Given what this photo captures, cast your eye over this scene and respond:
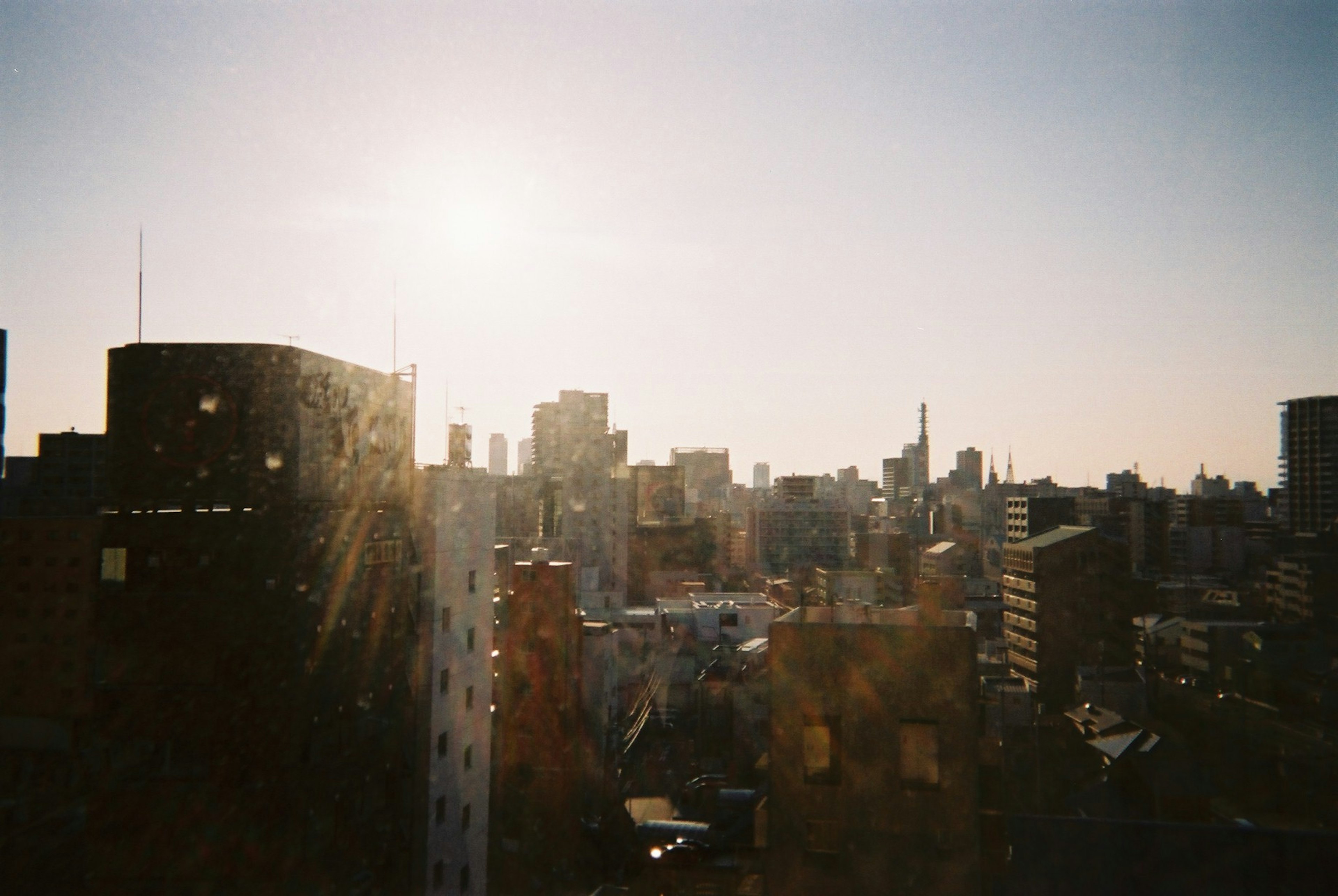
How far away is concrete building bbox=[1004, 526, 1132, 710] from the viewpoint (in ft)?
63.1

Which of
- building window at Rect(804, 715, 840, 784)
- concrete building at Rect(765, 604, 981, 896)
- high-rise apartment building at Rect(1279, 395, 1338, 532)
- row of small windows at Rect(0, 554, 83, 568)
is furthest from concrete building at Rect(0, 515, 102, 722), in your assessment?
high-rise apartment building at Rect(1279, 395, 1338, 532)

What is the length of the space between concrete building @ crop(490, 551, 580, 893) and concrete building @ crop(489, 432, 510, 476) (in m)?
73.3

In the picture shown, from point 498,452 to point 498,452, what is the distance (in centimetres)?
9

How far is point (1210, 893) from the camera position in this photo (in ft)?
17.2

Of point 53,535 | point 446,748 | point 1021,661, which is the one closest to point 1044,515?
point 1021,661

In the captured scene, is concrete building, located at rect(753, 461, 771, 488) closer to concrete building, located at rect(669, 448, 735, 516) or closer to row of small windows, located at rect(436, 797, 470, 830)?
concrete building, located at rect(669, 448, 735, 516)

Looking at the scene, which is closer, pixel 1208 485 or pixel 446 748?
pixel 446 748

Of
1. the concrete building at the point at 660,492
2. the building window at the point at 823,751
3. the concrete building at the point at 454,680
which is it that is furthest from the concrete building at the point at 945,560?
the building window at the point at 823,751

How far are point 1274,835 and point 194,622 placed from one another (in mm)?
→ 7964

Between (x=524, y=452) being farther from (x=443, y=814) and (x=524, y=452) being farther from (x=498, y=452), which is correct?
(x=443, y=814)

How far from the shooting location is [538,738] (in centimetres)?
1170

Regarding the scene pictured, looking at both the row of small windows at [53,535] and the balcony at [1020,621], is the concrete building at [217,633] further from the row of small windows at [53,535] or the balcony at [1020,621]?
the balcony at [1020,621]

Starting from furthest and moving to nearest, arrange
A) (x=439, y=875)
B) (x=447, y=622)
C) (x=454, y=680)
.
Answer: (x=454, y=680) < (x=447, y=622) < (x=439, y=875)

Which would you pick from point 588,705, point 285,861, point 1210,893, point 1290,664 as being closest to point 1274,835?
point 1210,893
